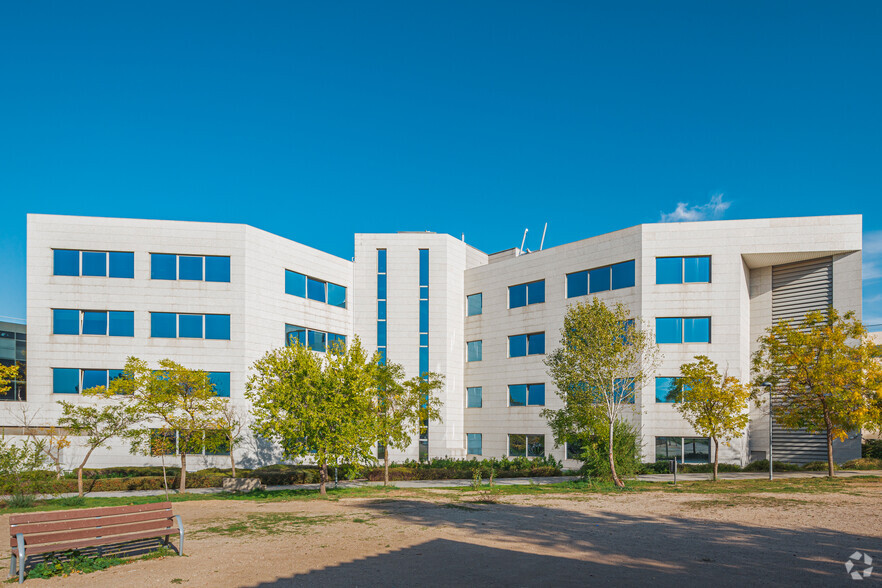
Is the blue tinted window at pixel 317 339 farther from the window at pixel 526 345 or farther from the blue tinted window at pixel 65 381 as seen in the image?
the blue tinted window at pixel 65 381

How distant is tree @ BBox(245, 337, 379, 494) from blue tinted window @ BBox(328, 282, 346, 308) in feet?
62.5

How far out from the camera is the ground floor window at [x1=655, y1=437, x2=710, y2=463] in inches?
1359

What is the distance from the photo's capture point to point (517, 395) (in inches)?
1644

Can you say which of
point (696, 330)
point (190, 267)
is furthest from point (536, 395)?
point (190, 267)

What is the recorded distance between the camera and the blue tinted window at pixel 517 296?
4253 centimetres

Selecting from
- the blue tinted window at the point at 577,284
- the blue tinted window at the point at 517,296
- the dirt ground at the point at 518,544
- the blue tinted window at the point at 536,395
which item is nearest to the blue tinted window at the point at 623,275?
the blue tinted window at the point at 577,284

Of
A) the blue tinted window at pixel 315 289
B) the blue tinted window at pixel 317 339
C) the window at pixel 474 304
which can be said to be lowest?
the blue tinted window at pixel 317 339

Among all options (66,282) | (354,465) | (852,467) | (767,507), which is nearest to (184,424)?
(354,465)

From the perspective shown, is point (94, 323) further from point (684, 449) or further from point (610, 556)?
point (684, 449)

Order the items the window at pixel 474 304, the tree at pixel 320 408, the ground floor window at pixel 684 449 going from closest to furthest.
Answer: the tree at pixel 320 408 < the ground floor window at pixel 684 449 < the window at pixel 474 304

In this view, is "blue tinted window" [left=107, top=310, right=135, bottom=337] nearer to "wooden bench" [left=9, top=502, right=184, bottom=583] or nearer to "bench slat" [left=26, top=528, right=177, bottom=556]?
"wooden bench" [left=9, top=502, right=184, bottom=583]

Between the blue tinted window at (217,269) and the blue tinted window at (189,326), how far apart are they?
238 cm

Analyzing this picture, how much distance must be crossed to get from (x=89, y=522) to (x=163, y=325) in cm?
2738

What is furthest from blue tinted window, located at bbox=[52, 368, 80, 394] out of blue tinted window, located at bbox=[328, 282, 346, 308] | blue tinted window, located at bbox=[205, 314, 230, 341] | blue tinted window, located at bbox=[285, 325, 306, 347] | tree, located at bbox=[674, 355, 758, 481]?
tree, located at bbox=[674, 355, 758, 481]
